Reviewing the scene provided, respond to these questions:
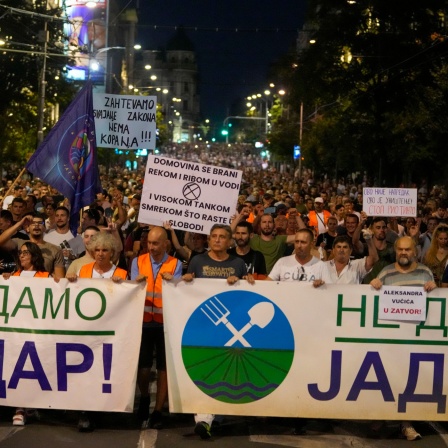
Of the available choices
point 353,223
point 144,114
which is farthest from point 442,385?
point 144,114

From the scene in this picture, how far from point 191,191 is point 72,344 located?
226cm

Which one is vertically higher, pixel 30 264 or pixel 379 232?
pixel 379 232

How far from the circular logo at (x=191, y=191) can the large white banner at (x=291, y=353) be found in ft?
5.96

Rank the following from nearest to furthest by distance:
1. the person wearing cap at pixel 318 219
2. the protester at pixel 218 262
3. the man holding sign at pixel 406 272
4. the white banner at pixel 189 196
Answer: the man holding sign at pixel 406 272 < the protester at pixel 218 262 < the white banner at pixel 189 196 < the person wearing cap at pixel 318 219

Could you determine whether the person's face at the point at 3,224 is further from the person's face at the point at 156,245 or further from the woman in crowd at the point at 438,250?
the woman in crowd at the point at 438,250

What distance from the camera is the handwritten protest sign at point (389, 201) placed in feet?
46.5

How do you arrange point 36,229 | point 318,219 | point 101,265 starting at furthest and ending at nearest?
point 318,219 → point 36,229 → point 101,265

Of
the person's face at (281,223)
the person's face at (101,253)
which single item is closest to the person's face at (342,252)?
the person's face at (101,253)

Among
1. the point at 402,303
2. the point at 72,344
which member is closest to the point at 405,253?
the point at 402,303

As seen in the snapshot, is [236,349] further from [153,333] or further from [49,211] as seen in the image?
[49,211]

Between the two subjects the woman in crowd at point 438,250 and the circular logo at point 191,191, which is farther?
the woman in crowd at point 438,250

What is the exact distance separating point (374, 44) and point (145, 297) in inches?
1338

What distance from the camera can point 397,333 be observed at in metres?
8.35

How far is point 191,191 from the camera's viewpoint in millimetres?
10000
